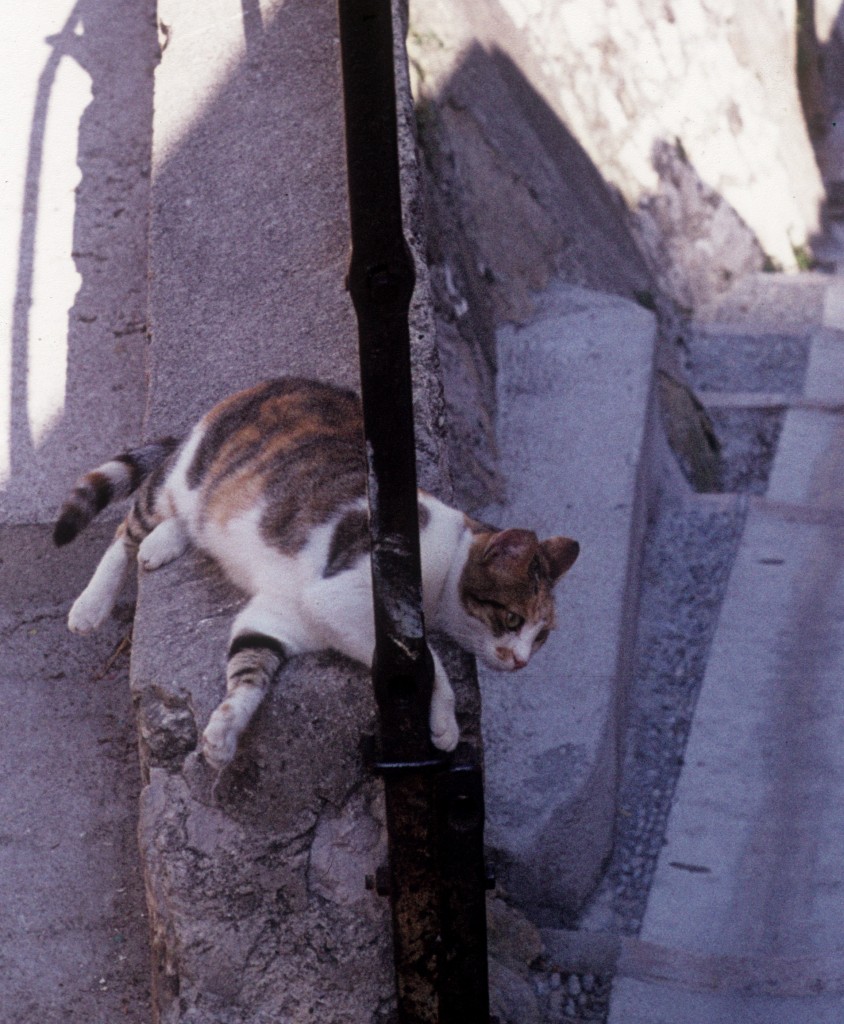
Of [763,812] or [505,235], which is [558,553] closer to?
[763,812]

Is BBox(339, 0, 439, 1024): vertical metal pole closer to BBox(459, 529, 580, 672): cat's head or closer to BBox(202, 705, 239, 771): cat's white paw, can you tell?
BBox(202, 705, 239, 771): cat's white paw

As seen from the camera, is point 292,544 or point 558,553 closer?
point 292,544

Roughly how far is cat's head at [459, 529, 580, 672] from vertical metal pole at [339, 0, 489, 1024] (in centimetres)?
48

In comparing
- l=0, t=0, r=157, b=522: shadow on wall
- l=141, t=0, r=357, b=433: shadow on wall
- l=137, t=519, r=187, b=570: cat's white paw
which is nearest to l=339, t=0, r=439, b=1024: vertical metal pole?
l=137, t=519, r=187, b=570: cat's white paw

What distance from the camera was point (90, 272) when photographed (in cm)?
359

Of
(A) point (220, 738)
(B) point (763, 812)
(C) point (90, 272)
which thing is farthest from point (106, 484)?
(B) point (763, 812)

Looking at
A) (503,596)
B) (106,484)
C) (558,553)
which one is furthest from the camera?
(106,484)

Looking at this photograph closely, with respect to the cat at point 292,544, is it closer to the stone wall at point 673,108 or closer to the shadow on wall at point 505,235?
the shadow on wall at point 505,235

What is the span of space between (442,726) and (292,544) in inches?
19.5

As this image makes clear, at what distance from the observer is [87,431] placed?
10.6 ft

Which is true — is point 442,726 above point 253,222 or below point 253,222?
below

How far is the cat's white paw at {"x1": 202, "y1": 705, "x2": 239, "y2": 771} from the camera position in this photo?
203 centimetres

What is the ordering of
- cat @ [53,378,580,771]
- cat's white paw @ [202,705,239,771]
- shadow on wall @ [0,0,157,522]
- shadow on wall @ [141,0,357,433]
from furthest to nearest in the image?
shadow on wall @ [0,0,157,522]
shadow on wall @ [141,0,357,433]
cat @ [53,378,580,771]
cat's white paw @ [202,705,239,771]

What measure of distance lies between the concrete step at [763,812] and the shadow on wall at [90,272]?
1903mm
